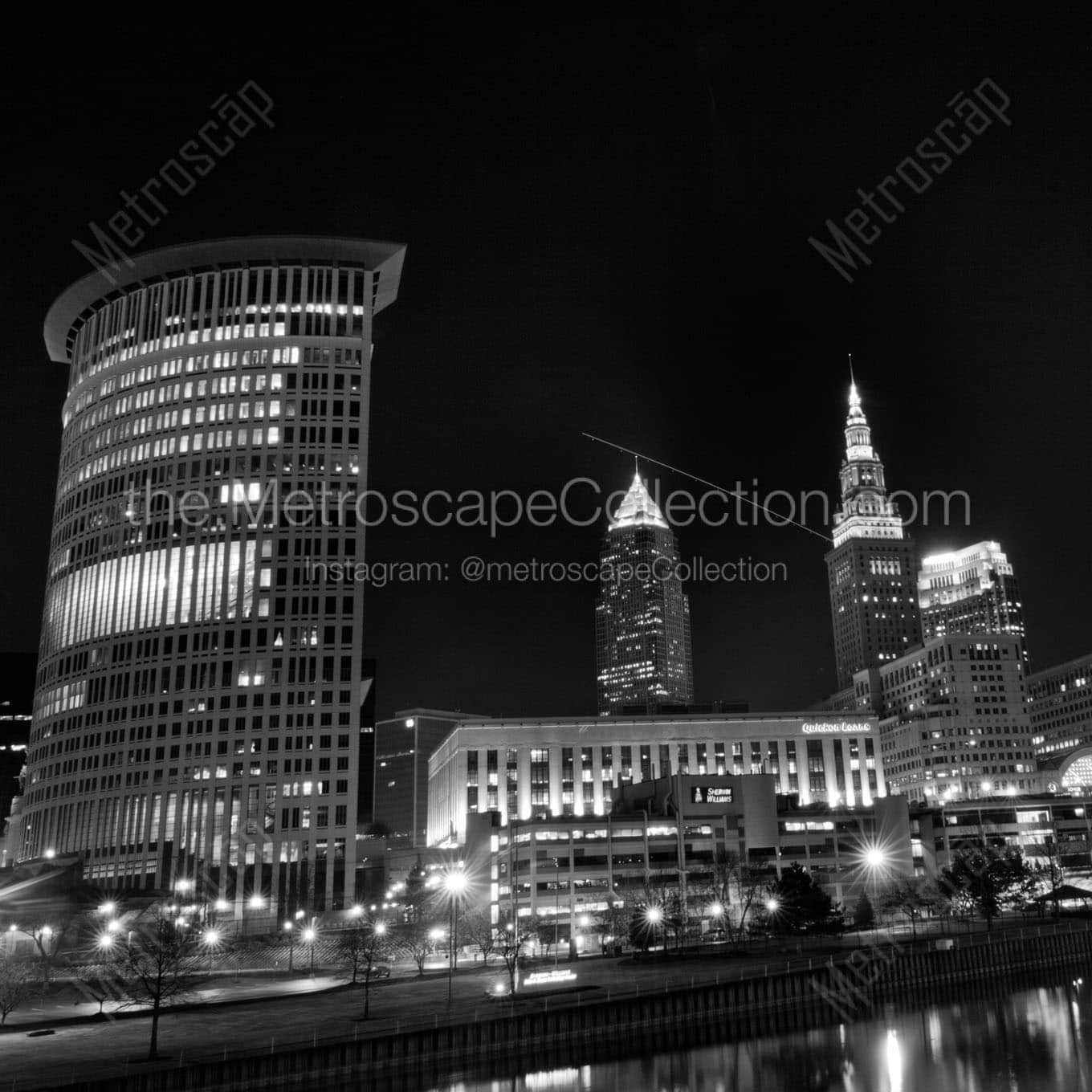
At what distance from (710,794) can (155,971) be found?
10406 cm

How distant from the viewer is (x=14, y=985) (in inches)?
3147

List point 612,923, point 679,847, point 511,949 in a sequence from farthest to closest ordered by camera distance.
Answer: point 679,847 < point 612,923 < point 511,949

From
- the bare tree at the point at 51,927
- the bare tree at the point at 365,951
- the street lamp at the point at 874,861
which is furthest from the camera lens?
the street lamp at the point at 874,861

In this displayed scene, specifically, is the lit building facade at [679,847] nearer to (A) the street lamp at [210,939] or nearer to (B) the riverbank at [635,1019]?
(A) the street lamp at [210,939]

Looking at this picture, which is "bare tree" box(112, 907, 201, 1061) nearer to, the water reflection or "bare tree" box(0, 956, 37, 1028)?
"bare tree" box(0, 956, 37, 1028)

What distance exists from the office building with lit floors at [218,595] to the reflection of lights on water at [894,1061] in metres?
102

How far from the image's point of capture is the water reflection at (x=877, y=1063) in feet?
223

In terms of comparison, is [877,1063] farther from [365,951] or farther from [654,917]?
[654,917]

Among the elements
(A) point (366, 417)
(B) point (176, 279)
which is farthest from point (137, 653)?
(B) point (176, 279)

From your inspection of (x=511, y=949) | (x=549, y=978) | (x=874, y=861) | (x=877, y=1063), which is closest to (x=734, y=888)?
(x=874, y=861)

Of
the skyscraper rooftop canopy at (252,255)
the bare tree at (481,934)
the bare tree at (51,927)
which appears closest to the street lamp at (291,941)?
the bare tree at (481,934)

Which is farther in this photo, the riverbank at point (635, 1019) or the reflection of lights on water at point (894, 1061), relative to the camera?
the reflection of lights on water at point (894, 1061)

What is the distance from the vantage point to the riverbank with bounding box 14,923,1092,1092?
200 feet

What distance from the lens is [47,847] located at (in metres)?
182
